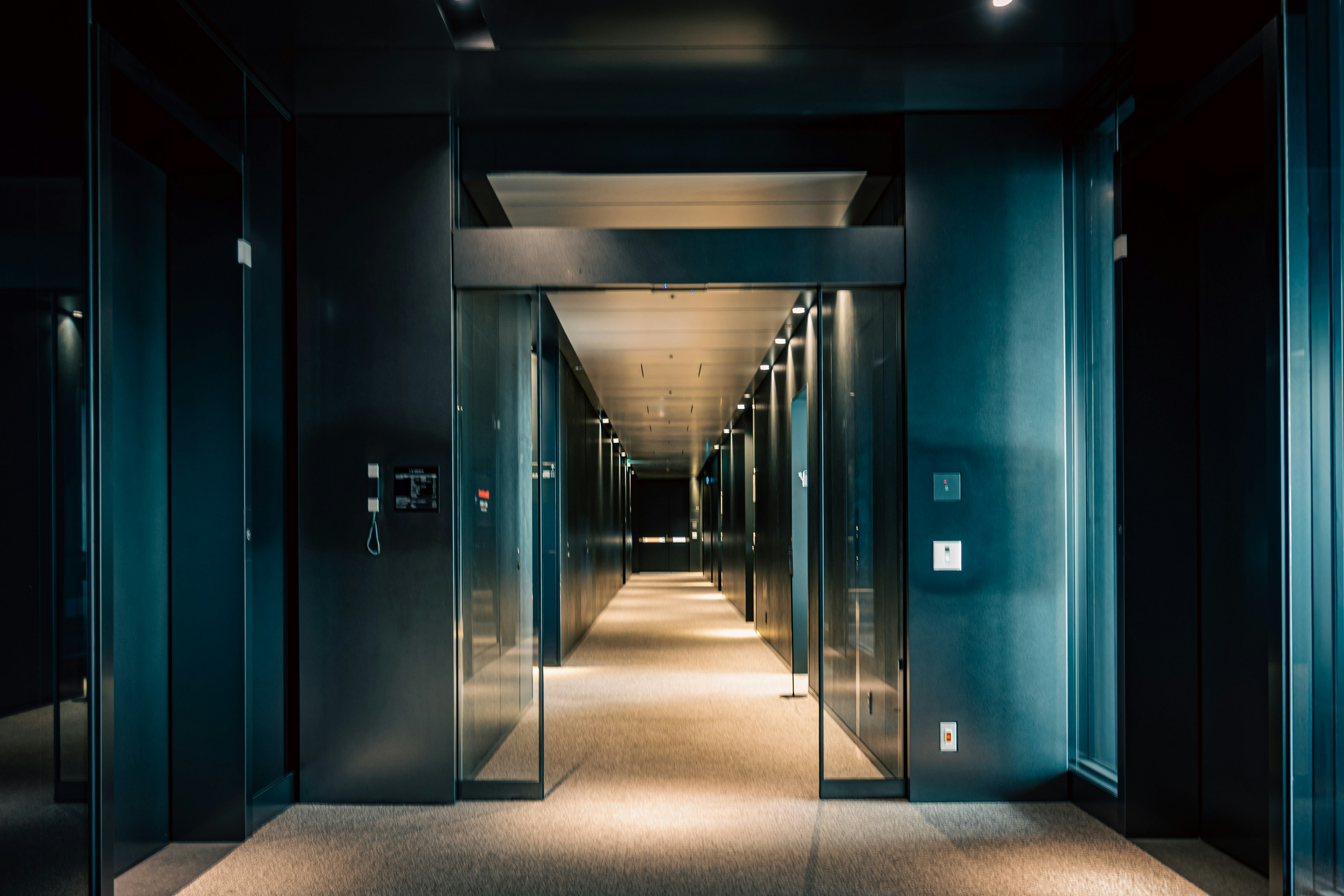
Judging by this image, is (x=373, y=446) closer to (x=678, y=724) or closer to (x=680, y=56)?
(x=680, y=56)

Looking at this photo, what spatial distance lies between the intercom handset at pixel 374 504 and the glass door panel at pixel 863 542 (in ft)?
7.65

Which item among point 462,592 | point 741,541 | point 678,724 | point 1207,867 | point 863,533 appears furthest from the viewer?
point 741,541

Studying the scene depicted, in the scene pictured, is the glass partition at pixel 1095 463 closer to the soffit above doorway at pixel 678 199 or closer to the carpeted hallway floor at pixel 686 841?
the carpeted hallway floor at pixel 686 841

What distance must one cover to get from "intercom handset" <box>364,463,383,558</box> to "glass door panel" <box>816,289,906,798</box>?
2332 mm

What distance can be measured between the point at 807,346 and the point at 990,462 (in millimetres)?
3402

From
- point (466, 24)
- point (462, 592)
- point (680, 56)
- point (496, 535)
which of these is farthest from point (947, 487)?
point (466, 24)

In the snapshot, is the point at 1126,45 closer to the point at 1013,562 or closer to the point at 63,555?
the point at 1013,562

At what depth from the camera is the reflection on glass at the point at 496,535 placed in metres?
5.65

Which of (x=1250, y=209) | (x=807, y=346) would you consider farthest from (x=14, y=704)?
(x=807, y=346)

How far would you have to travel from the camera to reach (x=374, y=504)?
17.4 ft

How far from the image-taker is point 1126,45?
4.61m

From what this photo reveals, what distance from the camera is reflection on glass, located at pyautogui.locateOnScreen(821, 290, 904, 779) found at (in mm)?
5605

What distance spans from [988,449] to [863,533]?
120 centimetres

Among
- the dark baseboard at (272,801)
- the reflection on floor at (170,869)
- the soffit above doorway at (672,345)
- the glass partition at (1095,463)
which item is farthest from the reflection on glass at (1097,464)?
the reflection on floor at (170,869)
